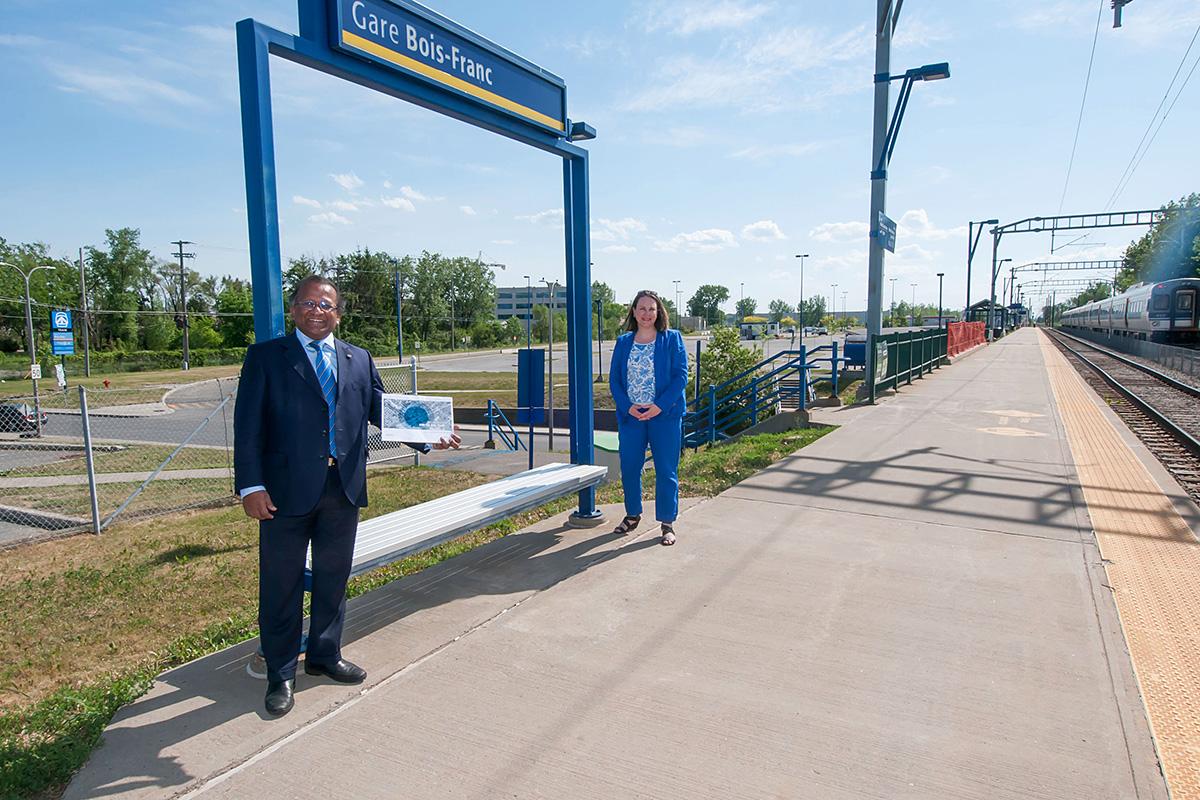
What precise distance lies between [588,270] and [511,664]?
10.2 ft

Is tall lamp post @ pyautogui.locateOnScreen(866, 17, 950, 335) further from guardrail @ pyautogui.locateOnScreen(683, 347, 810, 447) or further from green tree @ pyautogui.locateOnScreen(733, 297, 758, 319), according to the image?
green tree @ pyautogui.locateOnScreen(733, 297, 758, 319)

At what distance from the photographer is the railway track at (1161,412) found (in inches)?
370

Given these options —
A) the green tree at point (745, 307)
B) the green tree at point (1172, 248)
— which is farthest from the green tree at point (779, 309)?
the green tree at point (1172, 248)

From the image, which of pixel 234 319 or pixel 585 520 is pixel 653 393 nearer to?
pixel 585 520

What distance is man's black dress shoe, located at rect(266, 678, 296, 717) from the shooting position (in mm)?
2869

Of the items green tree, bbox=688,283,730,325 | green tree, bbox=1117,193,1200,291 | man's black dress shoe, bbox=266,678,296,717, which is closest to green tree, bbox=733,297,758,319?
green tree, bbox=688,283,730,325

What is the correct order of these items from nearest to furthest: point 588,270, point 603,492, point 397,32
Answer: point 397,32 → point 588,270 → point 603,492

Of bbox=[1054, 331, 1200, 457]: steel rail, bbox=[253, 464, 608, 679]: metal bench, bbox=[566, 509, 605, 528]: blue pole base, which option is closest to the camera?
bbox=[253, 464, 608, 679]: metal bench

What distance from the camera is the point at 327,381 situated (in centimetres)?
301

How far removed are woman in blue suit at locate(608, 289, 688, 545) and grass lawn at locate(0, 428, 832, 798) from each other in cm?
155

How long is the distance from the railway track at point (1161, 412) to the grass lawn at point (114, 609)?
565 centimetres

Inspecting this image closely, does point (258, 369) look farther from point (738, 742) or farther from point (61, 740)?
point (738, 742)

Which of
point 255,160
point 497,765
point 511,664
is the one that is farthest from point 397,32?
point 497,765

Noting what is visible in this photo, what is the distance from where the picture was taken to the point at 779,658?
10.9 feet
